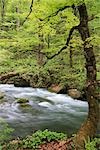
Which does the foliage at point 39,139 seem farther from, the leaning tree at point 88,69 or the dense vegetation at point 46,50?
the dense vegetation at point 46,50

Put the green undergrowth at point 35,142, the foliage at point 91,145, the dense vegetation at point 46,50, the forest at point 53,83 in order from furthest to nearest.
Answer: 1. the dense vegetation at point 46,50
2. the green undergrowth at point 35,142
3. the forest at point 53,83
4. the foliage at point 91,145

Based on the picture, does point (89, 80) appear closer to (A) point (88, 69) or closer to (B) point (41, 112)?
(A) point (88, 69)

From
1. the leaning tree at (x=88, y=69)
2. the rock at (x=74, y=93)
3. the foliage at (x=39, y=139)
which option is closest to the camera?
the leaning tree at (x=88, y=69)

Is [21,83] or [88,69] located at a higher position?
[88,69]

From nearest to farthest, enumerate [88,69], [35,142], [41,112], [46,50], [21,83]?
[88,69] < [35,142] < [41,112] < [46,50] < [21,83]

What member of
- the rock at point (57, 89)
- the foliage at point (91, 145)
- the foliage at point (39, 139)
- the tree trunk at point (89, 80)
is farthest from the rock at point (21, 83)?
the foliage at point (91, 145)

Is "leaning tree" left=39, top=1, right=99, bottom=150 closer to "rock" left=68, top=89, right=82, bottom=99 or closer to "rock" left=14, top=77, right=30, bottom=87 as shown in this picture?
"rock" left=68, top=89, right=82, bottom=99

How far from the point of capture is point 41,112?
43.3ft

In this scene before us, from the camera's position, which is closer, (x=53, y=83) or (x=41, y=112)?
(x=41, y=112)

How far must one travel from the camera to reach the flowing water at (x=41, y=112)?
11.0 metres

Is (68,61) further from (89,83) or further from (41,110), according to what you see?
(89,83)

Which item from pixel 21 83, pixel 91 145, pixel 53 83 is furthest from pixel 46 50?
pixel 91 145

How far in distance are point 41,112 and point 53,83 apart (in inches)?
215

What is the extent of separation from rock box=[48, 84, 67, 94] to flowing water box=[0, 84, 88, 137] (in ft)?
1.24
